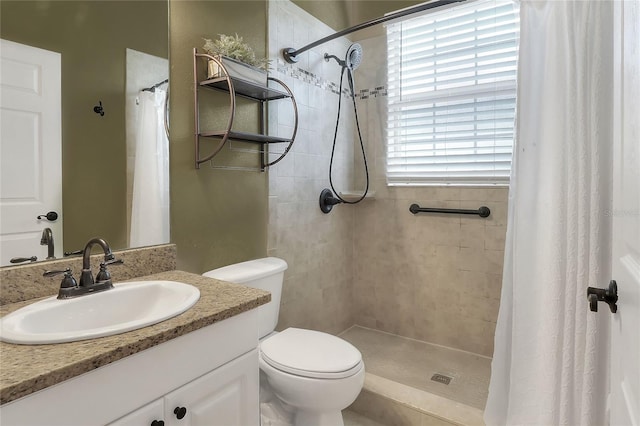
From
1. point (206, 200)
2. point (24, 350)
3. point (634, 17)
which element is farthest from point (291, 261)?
point (634, 17)

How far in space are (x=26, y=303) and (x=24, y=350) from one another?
0.37 meters

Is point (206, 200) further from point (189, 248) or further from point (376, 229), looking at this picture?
point (376, 229)

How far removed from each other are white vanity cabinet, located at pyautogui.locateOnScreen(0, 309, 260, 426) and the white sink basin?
0.09 meters

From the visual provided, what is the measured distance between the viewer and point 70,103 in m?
1.19

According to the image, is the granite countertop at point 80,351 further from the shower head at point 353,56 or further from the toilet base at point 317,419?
the shower head at point 353,56

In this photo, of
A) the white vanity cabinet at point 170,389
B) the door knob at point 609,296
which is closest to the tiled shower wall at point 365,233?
the white vanity cabinet at point 170,389

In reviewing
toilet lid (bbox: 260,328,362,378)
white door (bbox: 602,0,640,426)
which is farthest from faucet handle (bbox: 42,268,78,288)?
white door (bbox: 602,0,640,426)

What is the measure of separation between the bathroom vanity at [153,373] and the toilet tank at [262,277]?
0.37m

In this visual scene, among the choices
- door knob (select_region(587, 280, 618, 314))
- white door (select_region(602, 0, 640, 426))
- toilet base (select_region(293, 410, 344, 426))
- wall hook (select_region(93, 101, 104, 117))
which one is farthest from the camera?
toilet base (select_region(293, 410, 344, 426))

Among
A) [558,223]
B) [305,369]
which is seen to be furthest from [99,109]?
[558,223]

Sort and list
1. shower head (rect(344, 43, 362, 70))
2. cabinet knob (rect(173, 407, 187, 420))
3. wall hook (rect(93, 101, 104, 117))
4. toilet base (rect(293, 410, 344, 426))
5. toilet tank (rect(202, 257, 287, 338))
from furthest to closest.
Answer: shower head (rect(344, 43, 362, 70))
toilet tank (rect(202, 257, 287, 338))
toilet base (rect(293, 410, 344, 426))
wall hook (rect(93, 101, 104, 117))
cabinet knob (rect(173, 407, 187, 420))

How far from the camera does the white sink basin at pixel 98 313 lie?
813 mm

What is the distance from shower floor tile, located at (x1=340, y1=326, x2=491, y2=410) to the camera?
77.2 inches

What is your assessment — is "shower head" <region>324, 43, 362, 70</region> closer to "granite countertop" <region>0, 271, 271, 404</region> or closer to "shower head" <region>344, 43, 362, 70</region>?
"shower head" <region>344, 43, 362, 70</region>
